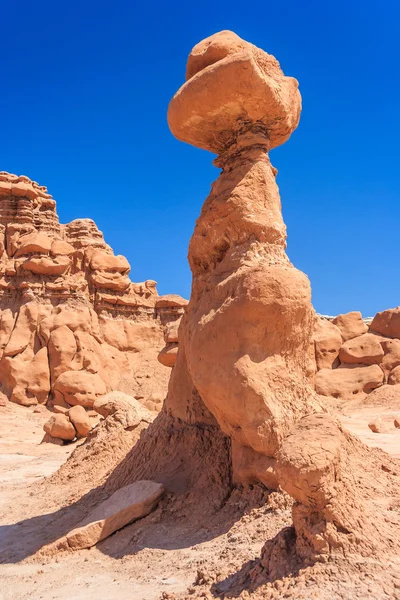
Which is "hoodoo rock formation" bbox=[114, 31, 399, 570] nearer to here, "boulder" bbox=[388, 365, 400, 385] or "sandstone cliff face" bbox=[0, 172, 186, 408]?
"sandstone cliff face" bbox=[0, 172, 186, 408]

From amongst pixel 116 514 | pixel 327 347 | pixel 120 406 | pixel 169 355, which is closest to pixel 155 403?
pixel 169 355

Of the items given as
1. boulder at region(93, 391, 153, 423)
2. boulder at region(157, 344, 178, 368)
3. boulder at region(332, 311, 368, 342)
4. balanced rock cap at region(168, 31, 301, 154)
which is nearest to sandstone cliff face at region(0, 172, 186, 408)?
boulder at region(157, 344, 178, 368)

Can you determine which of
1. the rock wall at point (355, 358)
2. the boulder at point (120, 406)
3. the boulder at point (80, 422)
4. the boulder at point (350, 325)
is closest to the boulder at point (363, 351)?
the rock wall at point (355, 358)

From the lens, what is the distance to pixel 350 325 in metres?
16.9

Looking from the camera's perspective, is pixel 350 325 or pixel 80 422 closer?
pixel 80 422

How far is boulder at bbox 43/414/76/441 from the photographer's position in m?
10.4

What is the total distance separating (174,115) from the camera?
15.1 ft

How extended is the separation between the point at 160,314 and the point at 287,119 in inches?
633

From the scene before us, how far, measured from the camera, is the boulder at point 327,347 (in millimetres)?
15914

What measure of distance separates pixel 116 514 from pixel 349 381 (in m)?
12.4

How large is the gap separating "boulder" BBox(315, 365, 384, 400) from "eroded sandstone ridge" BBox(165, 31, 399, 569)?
439 inches

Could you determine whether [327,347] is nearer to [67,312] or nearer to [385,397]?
[385,397]

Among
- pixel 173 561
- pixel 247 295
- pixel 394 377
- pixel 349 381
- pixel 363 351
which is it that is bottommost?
pixel 173 561

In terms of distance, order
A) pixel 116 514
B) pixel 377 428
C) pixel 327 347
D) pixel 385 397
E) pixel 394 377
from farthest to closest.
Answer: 1. pixel 327 347
2. pixel 394 377
3. pixel 385 397
4. pixel 377 428
5. pixel 116 514
